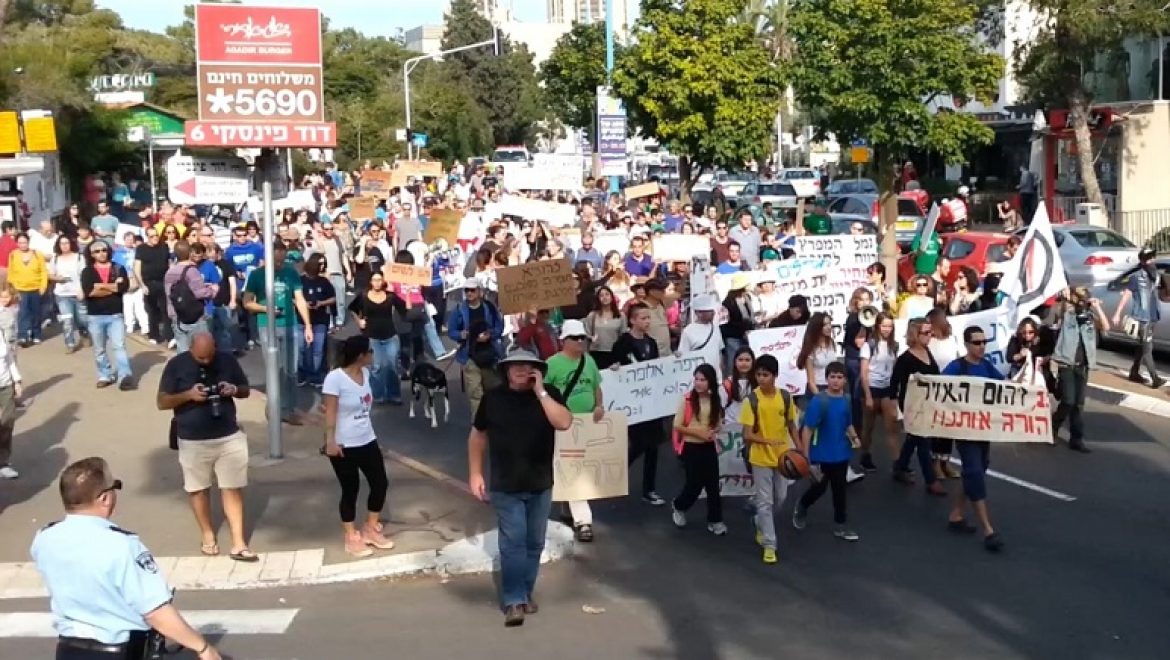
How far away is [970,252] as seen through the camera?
22188 mm

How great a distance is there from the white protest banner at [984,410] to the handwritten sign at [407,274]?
6.77 meters

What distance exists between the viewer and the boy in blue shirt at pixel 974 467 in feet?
33.1

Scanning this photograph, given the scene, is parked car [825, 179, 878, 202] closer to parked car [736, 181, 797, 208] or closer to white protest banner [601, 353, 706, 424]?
parked car [736, 181, 797, 208]

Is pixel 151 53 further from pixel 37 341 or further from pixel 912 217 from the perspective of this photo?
pixel 37 341

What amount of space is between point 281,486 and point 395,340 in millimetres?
3220

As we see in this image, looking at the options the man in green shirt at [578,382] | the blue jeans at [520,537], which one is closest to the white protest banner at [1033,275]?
the man in green shirt at [578,382]

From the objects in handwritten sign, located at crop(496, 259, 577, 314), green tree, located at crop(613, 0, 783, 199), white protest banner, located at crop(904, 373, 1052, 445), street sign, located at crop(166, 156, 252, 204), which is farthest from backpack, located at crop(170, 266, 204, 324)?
green tree, located at crop(613, 0, 783, 199)

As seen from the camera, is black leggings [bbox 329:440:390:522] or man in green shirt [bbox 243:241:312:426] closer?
black leggings [bbox 329:440:390:522]

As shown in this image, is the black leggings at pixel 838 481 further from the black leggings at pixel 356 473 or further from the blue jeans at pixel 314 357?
the blue jeans at pixel 314 357

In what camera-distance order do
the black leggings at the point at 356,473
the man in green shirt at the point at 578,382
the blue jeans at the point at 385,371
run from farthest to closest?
the blue jeans at the point at 385,371 → the man in green shirt at the point at 578,382 → the black leggings at the point at 356,473

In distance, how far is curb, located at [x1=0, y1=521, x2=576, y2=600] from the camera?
9.54m

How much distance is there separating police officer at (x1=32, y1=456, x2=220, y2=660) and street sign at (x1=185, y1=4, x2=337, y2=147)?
6.98 metres

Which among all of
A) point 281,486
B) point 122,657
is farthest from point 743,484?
point 122,657

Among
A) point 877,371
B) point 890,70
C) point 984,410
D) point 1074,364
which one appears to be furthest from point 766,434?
point 890,70
